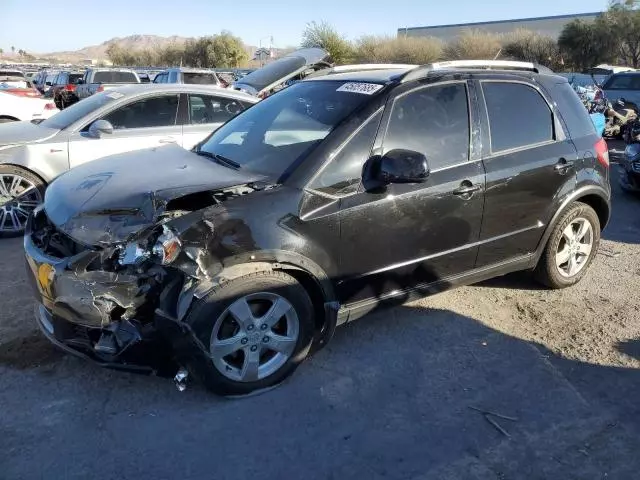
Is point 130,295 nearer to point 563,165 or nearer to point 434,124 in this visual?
point 434,124

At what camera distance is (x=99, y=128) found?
6043 mm

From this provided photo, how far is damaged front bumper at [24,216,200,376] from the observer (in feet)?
9.34

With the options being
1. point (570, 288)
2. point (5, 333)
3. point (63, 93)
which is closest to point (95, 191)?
point (5, 333)

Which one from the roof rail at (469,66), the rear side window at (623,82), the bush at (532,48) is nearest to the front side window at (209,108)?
the roof rail at (469,66)

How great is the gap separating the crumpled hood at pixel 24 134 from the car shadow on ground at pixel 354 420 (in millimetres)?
3456

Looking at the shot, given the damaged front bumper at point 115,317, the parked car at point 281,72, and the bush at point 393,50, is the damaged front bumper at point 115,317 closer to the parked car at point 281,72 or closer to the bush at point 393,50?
the parked car at point 281,72

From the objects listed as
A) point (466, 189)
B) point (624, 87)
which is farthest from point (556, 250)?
point (624, 87)

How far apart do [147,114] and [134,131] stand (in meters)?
0.29

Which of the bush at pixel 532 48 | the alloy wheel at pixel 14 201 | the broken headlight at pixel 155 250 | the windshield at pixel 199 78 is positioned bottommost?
the alloy wheel at pixel 14 201

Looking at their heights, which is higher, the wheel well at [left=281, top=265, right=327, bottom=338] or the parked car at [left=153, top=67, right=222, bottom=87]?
the parked car at [left=153, top=67, right=222, bottom=87]

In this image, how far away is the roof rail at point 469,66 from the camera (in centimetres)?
373

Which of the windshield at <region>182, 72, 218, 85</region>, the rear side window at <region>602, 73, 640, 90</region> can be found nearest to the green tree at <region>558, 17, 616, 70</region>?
the rear side window at <region>602, 73, 640, 90</region>

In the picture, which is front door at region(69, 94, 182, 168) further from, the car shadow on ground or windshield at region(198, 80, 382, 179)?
the car shadow on ground

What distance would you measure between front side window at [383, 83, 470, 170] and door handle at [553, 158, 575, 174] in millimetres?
920
